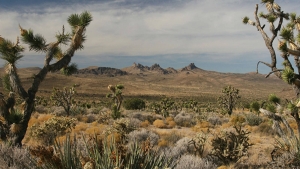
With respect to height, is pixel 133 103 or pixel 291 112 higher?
pixel 291 112

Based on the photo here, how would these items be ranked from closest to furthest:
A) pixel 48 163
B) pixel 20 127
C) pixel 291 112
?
pixel 48 163 < pixel 291 112 < pixel 20 127

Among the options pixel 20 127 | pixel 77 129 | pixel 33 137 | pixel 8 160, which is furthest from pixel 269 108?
pixel 77 129

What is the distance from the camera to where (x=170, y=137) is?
1262 cm

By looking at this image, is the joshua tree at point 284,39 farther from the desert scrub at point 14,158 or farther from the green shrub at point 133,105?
the green shrub at point 133,105

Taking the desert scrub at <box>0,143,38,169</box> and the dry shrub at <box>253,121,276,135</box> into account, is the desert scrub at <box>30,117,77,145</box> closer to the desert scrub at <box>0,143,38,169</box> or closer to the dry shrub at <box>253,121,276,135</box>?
the desert scrub at <box>0,143,38,169</box>

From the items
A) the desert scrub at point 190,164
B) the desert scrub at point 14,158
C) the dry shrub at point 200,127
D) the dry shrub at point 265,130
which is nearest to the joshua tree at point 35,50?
the desert scrub at point 14,158

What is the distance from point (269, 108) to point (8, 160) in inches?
263

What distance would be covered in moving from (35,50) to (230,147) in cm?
717

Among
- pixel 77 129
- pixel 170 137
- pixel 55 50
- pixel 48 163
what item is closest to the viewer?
pixel 48 163

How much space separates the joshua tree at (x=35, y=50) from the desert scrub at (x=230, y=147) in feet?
18.9

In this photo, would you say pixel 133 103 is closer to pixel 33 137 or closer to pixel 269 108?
pixel 33 137

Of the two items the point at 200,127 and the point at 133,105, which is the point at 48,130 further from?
the point at 133,105

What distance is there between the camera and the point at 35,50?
8.78m

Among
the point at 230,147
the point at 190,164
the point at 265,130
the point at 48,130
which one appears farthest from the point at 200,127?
the point at 190,164
